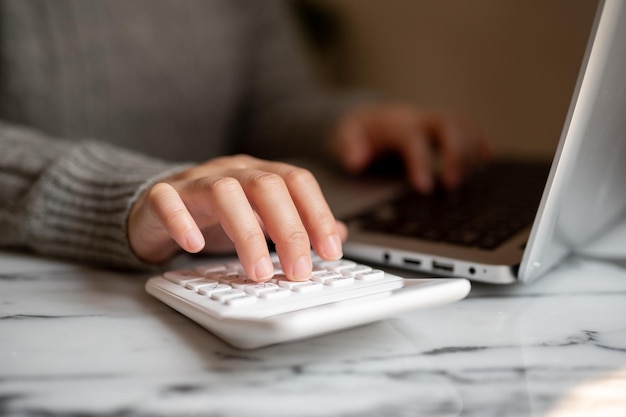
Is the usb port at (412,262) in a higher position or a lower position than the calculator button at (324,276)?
lower

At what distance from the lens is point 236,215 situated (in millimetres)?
442

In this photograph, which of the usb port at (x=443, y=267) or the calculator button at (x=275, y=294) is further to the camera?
the usb port at (x=443, y=267)

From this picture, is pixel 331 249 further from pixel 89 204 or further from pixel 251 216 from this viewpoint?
pixel 89 204

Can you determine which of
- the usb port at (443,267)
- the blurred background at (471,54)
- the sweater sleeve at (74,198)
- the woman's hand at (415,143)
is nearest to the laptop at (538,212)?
the usb port at (443,267)

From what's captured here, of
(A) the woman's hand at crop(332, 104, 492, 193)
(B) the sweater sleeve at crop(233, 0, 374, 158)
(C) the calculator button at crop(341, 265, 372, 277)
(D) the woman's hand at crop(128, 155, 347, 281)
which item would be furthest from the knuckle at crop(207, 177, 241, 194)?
(B) the sweater sleeve at crop(233, 0, 374, 158)

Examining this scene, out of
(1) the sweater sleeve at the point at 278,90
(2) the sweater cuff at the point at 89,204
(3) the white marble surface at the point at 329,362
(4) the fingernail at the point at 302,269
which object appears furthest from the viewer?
(1) the sweater sleeve at the point at 278,90

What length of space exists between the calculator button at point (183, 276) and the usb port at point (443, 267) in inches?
7.4

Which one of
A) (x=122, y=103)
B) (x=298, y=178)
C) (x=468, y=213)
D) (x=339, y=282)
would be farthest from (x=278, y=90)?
(x=339, y=282)

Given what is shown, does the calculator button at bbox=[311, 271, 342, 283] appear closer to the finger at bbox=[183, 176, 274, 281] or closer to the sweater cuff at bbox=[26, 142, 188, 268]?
the finger at bbox=[183, 176, 274, 281]

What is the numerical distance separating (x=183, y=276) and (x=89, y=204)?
0.53 ft

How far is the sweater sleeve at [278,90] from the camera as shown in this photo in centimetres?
124

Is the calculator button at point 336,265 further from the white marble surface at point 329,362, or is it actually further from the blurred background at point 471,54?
the blurred background at point 471,54

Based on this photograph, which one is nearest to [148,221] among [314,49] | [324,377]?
[324,377]

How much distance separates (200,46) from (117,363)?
91cm
